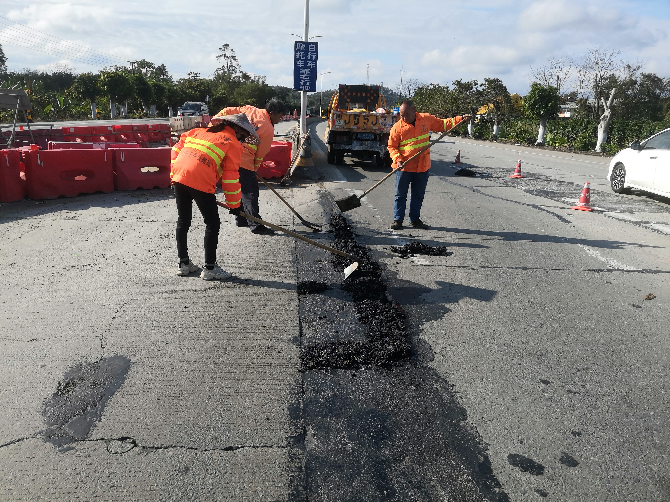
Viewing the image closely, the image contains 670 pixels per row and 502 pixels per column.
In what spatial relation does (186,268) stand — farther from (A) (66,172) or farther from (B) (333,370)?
(A) (66,172)

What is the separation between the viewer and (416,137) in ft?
24.0

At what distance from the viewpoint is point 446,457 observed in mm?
2652

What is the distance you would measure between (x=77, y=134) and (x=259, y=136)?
38.4 ft

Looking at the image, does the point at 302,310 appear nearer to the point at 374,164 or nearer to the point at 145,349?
the point at 145,349

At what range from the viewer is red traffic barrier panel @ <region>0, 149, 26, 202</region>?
824 centimetres

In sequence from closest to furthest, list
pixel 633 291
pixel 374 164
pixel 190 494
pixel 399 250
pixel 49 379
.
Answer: pixel 190 494 → pixel 49 379 → pixel 633 291 → pixel 399 250 → pixel 374 164

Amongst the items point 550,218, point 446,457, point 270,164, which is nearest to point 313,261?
point 446,457

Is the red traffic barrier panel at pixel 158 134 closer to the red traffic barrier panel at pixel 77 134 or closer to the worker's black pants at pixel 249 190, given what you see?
the red traffic barrier panel at pixel 77 134

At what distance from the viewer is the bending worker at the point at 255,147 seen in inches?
262

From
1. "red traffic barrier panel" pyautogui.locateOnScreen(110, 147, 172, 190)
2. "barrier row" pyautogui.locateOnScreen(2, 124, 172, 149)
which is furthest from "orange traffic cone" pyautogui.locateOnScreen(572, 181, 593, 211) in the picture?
A: "barrier row" pyautogui.locateOnScreen(2, 124, 172, 149)

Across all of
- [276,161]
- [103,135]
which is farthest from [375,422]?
[103,135]

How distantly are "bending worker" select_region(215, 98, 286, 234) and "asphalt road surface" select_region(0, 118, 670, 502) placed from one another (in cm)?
54

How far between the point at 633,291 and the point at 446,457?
11.5 feet

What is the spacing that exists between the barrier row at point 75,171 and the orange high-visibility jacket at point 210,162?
16.5ft
